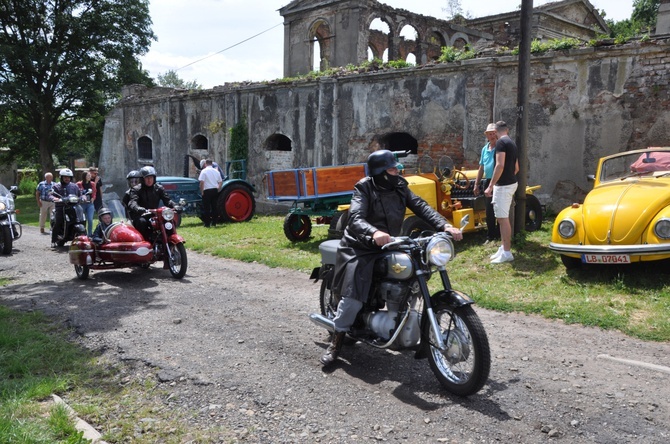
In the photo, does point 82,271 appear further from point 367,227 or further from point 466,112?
point 466,112

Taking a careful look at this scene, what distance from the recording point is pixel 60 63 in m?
27.8

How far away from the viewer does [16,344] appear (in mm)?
5258

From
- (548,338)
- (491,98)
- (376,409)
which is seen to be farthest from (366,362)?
(491,98)

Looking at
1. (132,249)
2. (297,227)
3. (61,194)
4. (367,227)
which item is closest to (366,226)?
(367,227)

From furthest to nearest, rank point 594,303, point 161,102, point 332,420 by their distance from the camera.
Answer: point 161,102, point 594,303, point 332,420

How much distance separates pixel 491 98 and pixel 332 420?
32.3ft

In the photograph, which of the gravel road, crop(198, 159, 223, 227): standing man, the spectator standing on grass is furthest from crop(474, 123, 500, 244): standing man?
crop(198, 159, 223, 227): standing man

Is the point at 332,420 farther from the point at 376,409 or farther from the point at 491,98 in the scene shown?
the point at 491,98

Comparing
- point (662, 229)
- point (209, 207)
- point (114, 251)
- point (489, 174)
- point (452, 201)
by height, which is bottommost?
point (114, 251)

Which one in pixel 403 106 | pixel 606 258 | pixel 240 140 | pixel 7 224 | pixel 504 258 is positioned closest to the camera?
pixel 606 258

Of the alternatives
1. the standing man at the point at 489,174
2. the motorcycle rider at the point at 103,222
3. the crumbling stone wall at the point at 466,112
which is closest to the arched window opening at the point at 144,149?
the crumbling stone wall at the point at 466,112

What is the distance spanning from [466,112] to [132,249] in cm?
776

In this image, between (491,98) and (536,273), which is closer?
(536,273)

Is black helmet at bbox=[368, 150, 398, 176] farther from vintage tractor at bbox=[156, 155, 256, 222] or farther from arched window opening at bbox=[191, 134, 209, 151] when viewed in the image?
arched window opening at bbox=[191, 134, 209, 151]
